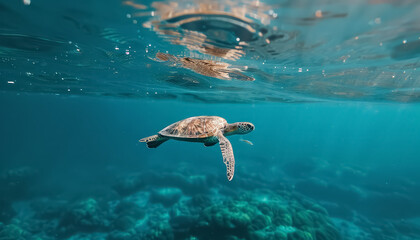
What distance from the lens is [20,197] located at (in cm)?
2041

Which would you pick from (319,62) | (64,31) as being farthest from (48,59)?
(319,62)

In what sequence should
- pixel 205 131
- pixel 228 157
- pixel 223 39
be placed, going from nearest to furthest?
pixel 228 157
pixel 205 131
pixel 223 39

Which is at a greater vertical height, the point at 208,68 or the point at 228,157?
the point at 208,68

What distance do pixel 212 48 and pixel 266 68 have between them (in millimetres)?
4522

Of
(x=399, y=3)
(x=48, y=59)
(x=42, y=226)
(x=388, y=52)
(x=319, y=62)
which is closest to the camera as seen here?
(x=399, y=3)

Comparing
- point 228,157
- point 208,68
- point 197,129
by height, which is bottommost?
point 228,157

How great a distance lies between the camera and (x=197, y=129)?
6922 mm

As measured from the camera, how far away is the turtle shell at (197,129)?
6629 millimetres

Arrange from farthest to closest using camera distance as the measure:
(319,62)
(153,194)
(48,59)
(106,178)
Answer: (106,178) < (153,194) < (48,59) < (319,62)

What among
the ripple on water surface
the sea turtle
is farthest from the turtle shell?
the ripple on water surface

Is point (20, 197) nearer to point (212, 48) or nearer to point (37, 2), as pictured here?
point (37, 2)

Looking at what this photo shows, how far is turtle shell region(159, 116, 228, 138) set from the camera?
261 inches

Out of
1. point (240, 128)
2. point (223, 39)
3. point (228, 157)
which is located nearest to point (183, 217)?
point (240, 128)

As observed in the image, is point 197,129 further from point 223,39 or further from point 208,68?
point 208,68
